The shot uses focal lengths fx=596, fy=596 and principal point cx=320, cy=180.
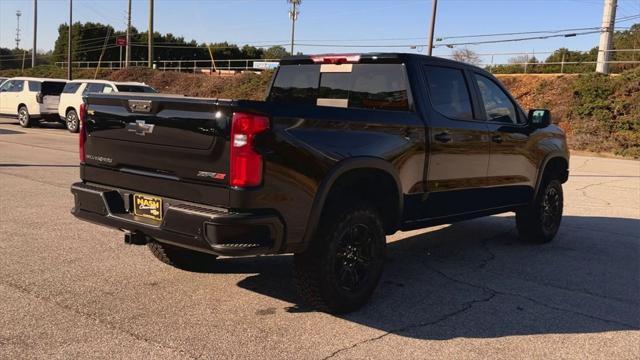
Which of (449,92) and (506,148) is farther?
(506,148)

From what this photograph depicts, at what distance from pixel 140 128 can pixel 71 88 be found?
17977 mm

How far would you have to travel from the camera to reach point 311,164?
3.98 meters

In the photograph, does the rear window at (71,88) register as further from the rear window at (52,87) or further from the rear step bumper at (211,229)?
the rear step bumper at (211,229)

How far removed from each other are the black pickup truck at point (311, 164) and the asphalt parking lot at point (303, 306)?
39 centimetres

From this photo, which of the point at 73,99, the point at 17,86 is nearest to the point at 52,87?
the point at 17,86

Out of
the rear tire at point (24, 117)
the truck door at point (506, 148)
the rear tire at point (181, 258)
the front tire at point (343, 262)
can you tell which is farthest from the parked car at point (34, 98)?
the front tire at point (343, 262)

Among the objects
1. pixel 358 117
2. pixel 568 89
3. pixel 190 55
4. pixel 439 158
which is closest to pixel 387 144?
pixel 358 117

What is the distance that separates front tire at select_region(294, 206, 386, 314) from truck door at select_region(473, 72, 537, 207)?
2.02m

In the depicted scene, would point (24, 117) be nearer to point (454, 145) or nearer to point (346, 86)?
point (346, 86)

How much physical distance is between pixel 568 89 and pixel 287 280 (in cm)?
2805

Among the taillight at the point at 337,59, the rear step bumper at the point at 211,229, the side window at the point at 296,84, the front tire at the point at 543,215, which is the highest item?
the taillight at the point at 337,59

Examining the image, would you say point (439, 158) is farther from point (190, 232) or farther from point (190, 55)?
point (190, 55)

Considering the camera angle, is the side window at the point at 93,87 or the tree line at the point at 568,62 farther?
the tree line at the point at 568,62

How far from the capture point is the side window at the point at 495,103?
19.8 ft
